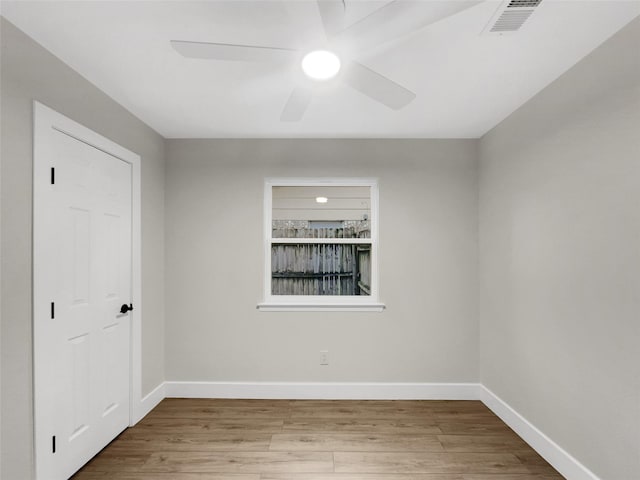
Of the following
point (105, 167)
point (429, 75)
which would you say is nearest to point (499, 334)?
point (429, 75)

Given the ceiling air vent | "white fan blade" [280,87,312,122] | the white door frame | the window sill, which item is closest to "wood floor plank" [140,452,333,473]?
the white door frame

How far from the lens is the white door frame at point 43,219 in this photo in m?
1.89

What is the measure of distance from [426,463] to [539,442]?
2.59ft

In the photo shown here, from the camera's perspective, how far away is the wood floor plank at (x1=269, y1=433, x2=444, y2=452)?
256 centimetres

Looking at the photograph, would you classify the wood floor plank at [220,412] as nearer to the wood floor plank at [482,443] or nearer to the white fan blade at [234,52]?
the wood floor plank at [482,443]

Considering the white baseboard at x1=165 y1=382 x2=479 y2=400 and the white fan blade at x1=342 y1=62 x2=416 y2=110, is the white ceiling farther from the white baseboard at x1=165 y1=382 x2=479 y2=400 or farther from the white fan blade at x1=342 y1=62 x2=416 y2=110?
the white baseboard at x1=165 y1=382 x2=479 y2=400

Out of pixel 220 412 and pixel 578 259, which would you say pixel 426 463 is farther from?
pixel 220 412

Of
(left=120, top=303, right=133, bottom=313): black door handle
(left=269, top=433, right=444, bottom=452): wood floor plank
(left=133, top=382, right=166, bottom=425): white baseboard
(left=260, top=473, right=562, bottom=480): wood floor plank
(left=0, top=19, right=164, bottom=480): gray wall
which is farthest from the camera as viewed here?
(left=133, top=382, right=166, bottom=425): white baseboard

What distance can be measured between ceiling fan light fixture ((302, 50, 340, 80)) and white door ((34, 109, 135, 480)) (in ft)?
4.76

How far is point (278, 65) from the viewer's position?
6.85 feet

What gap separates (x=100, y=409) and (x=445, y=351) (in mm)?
2808

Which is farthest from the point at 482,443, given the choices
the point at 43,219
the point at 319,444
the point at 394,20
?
the point at 43,219

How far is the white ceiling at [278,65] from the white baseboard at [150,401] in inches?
90.7

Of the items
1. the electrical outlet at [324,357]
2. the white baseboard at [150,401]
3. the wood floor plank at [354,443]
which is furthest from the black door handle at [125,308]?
the electrical outlet at [324,357]
